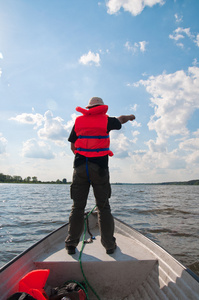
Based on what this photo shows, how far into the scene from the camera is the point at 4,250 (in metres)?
6.43

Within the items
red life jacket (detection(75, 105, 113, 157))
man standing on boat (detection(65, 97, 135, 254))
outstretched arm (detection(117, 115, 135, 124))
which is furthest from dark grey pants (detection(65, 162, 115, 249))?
outstretched arm (detection(117, 115, 135, 124))

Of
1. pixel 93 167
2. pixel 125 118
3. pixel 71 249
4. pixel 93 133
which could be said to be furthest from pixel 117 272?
pixel 125 118

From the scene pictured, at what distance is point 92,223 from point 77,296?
3.12 m

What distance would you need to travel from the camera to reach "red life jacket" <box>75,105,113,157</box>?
130 inches

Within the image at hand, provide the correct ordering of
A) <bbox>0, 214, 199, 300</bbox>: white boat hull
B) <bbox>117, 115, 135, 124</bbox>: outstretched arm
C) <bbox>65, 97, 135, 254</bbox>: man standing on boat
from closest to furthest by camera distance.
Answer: <bbox>0, 214, 199, 300</bbox>: white boat hull < <bbox>65, 97, 135, 254</bbox>: man standing on boat < <bbox>117, 115, 135, 124</bbox>: outstretched arm

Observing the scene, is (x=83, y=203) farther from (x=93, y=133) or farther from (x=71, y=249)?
(x=93, y=133)

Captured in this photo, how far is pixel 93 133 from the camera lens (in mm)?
3326

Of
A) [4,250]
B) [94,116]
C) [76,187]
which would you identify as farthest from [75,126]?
[4,250]

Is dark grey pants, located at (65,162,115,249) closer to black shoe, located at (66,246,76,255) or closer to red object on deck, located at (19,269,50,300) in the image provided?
black shoe, located at (66,246,76,255)

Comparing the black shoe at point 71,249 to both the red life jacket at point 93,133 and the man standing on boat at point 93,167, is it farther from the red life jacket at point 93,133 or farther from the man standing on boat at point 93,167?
the red life jacket at point 93,133

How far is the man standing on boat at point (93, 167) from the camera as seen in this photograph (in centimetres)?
329

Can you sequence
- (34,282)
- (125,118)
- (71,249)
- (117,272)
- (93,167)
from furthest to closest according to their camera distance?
(125,118)
(71,249)
(93,167)
(117,272)
(34,282)

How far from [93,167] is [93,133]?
1.78 ft

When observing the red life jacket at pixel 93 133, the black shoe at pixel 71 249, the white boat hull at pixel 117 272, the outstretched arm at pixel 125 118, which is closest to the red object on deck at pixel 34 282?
the white boat hull at pixel 117 272
